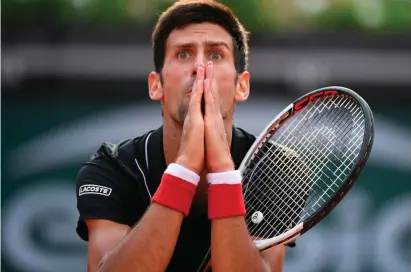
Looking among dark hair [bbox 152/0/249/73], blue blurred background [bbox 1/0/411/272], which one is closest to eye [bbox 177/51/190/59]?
dark hair [bbox 152/0/249/73]

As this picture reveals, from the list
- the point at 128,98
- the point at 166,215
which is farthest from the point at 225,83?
the point at 128,98

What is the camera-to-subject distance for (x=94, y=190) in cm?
452

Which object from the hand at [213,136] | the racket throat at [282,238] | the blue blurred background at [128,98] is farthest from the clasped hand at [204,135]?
the blue blurred background at [128,98]

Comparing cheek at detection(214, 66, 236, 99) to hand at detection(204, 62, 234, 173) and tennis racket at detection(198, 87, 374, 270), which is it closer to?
hand at detection(204, 62, 234, 173)

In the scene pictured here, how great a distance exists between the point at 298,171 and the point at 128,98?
421 centimetres

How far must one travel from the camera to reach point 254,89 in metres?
8.52

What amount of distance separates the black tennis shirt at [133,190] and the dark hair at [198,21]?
38cm

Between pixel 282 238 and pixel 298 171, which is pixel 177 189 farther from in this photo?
pixel 298 171

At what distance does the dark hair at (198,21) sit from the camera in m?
4.52

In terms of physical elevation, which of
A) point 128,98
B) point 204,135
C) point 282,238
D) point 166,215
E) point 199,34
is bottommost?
point 128,98

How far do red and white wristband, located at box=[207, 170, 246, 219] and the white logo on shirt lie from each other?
1.88 feet

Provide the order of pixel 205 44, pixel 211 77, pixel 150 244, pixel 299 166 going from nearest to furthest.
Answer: pixel 150 244 < pixel 211 77 < pixel 205 44 < pixel 299 166

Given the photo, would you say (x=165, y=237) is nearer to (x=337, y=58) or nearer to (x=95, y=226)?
(x=95, y=226)

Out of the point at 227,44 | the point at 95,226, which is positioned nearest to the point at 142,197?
the point at 95,226
